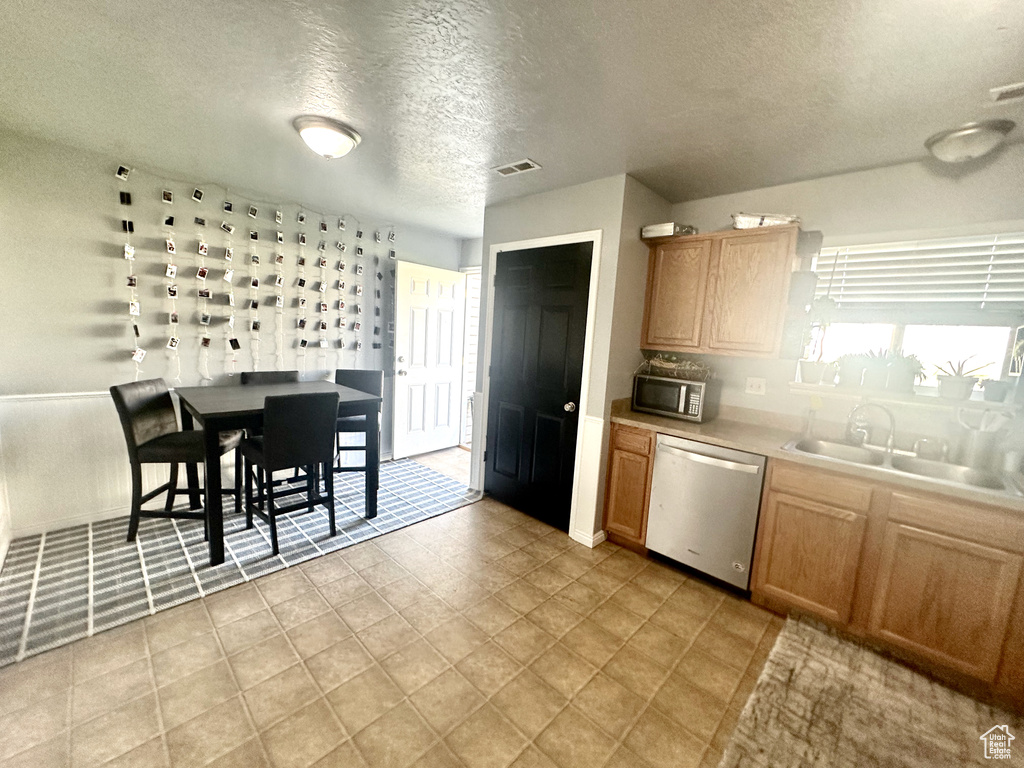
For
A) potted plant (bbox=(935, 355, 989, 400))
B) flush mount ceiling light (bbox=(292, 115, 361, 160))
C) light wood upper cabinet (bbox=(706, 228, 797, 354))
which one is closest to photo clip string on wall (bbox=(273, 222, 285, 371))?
flush mount ceiling light (bbox=(292, 115, 361, 160))

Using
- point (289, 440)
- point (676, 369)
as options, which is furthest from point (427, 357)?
point (676, 369)

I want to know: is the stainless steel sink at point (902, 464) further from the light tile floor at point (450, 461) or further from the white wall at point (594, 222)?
the light tile floor at point (450, 461)

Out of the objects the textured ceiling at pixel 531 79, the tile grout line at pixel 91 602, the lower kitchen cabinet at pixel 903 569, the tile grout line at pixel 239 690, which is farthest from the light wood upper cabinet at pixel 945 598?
the tile grout line at pixel 91 602

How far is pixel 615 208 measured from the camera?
8.28 ft

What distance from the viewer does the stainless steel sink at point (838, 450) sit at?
2.18 metres

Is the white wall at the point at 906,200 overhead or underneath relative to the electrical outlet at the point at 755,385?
overhead

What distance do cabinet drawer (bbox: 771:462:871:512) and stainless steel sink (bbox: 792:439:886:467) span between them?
185 millimetres

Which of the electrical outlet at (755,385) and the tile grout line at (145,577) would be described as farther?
the electrical outlet at (755,385)

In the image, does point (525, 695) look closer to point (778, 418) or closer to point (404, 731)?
point (404, 731)

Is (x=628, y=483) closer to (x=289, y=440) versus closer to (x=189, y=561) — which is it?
(x=289, y=440)

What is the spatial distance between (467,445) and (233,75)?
3944mm

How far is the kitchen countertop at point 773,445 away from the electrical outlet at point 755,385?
0.22m

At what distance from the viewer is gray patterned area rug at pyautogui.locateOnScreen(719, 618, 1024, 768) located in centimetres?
143

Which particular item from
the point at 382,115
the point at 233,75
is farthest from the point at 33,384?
the point at 382,115
